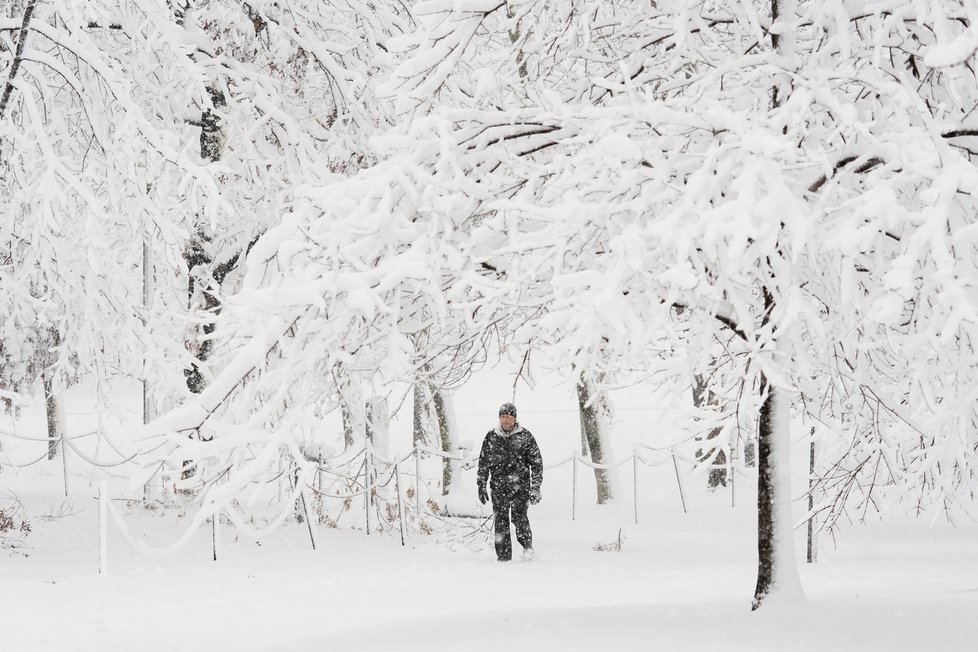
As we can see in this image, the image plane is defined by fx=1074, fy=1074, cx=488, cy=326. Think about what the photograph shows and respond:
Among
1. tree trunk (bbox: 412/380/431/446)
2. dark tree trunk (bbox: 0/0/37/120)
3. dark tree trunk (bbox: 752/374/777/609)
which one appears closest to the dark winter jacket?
dark tree trunk (bbox: 752/374/777/609)

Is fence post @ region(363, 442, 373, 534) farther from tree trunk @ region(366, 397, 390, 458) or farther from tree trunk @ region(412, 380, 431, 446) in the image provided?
tree trunk @ region(412, 380, 431, 446)

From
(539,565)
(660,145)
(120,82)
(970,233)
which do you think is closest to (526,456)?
(539,565)

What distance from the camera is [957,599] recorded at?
7.28 m

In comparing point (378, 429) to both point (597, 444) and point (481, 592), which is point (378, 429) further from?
point (481, 592)

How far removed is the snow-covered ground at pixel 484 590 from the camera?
20.6 feet

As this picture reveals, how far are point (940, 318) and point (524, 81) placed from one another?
3339 mm

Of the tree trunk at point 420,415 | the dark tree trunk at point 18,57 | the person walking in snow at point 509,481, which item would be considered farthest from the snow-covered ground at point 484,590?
the tree trunk at point 420,415

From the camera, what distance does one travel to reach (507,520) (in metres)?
11.4

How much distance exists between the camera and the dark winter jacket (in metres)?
11.4

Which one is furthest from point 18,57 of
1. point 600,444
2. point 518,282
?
point 600,444

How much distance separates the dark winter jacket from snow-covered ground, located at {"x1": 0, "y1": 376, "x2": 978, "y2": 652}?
783mm

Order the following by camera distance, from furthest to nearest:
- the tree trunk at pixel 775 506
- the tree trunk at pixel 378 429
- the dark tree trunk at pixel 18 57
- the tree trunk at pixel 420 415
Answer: the tree trunk at pixel 420 415
the tree trunk at pixel 378 429
the dark tree trunk at pixel 18 57
the tree trunk at pixel 775 506

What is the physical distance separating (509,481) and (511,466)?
6.3 inches

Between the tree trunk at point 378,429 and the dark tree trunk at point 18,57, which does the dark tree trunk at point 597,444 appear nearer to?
the tree trunk at point 378,429
